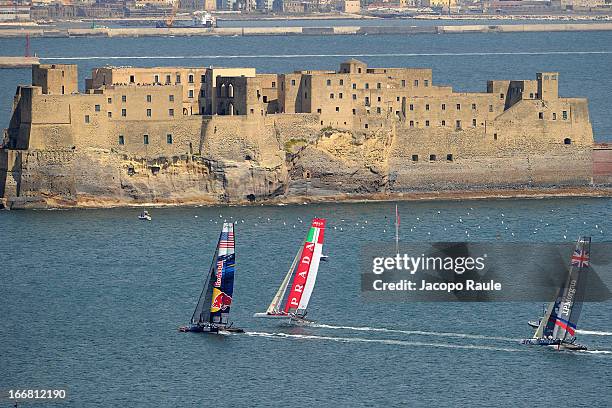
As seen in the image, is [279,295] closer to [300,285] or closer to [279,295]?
[279,295]

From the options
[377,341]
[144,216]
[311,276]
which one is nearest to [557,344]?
[377,341]

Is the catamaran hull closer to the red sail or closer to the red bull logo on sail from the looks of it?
the red sail

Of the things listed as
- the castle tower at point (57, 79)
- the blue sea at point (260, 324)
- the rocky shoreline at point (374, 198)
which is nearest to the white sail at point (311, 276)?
the blue sea at point (260, 324)

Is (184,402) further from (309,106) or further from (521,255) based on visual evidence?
(309,106)

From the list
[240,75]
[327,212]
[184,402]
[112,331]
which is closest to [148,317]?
[112,331]

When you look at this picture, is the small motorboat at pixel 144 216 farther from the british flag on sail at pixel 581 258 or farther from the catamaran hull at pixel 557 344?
the catamaran hull at pixel 557 344

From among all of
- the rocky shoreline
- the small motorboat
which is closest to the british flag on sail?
the small motorboat
